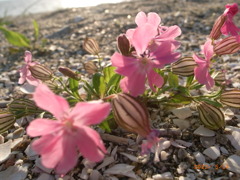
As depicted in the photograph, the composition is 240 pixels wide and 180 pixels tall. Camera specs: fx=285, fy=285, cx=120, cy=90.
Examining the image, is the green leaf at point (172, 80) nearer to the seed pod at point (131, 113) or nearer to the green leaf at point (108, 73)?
the green leaf at point (108, 73)

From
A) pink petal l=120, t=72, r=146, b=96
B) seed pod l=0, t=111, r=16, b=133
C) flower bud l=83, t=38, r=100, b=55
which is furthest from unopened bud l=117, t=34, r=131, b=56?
seed pod l=0, t=111, r=16, b=133

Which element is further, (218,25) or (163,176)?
(218,25)

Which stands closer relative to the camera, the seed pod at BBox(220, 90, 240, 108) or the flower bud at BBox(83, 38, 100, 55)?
the seed pod at BBox(220, 90, 240, 108)

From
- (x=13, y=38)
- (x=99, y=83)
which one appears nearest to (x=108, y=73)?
(x=99, y=83)

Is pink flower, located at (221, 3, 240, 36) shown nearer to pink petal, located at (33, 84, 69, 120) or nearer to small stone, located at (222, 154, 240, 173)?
small stone, located at (222, 154, 240, 173)

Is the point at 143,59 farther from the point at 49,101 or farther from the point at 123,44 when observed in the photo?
the point at 49,101

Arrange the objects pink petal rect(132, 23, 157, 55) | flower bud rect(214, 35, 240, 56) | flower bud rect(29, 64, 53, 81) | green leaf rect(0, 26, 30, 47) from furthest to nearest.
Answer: green leaf rect(0, 26, 30, 47), flower bud rect(29, 64, 53, 81), flower bud rect(214, 35, 240, 56), pink petal rect(132, 23, 157, 55)

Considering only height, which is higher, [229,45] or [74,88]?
[229,45]
